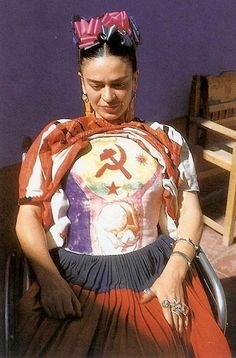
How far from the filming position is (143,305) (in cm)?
179

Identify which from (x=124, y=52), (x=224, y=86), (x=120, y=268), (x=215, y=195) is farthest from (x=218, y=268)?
(x=124, y=52)

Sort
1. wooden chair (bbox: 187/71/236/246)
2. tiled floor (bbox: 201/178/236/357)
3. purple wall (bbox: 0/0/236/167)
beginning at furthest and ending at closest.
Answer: wooden chair (bbox: 187/71/236/246), tiled floor (bbox: 201/178/236/357), purple wall (bbox: 0/0/236/167)

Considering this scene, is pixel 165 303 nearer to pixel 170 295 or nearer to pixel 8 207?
pixel 170 295

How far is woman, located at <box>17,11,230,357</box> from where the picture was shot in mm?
1722

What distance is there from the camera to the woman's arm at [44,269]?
173 cm

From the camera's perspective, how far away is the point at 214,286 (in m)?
1.85

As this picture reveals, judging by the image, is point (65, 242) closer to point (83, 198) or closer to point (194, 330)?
point (83, 198)

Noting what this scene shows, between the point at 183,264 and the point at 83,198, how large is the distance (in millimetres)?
457

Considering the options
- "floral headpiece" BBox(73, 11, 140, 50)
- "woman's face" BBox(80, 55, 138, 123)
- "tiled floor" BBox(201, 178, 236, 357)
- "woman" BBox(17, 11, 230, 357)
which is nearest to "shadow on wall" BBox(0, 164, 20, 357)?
"woman" BBox(17, 11, 230, 357)

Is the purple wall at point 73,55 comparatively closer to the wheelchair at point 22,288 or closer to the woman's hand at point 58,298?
the wheelchair at point 22,288

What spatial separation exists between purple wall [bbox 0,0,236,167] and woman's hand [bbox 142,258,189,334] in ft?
3.81

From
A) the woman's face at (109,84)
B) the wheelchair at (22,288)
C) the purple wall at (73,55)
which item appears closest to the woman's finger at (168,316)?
the wheelchair at (22,288)

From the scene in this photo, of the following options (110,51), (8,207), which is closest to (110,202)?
(110,51)

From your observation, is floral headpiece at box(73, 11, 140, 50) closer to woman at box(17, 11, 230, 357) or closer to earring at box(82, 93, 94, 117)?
woman at box(17, 11, 230, 357)
